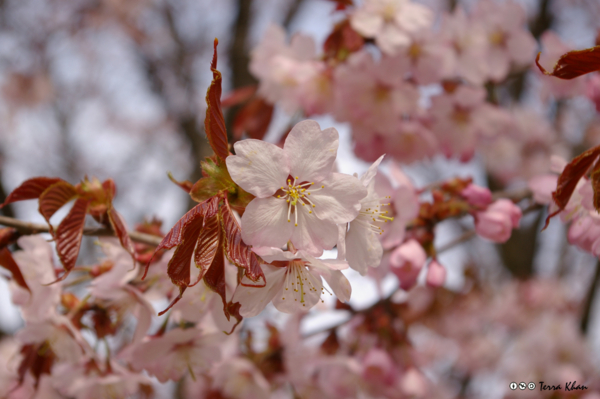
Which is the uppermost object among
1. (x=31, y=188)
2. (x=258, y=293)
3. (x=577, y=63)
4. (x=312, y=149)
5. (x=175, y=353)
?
(x=577, y=63)

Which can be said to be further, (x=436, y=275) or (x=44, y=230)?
(x=436, y=275)

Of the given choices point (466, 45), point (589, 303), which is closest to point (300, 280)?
point (466, 45)

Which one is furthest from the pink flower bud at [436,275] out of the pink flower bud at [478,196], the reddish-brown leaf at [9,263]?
the reddish-brown leaf at [9,263]

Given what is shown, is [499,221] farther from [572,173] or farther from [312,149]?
[312,149]

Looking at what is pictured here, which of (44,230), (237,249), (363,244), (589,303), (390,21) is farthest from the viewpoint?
(589,303)

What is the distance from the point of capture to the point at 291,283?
0.71 m

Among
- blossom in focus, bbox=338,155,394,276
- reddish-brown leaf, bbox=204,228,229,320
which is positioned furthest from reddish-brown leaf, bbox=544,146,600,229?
reddish-brown leaf, bbox=204,228,229,320

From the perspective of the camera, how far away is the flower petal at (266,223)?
59 cm

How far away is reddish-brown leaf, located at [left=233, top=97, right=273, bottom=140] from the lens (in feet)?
5.17

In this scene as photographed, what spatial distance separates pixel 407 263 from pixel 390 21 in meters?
0.85

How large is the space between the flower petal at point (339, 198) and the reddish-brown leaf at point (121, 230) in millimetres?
339

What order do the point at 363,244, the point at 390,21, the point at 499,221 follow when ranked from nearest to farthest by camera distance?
the point at 363,244, the point at 499,221, the point at 390,21

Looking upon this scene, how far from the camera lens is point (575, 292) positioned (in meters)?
4.05

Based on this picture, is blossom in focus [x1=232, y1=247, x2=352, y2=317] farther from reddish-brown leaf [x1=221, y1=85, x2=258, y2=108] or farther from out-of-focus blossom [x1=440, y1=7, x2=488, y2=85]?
out-of-focus blossom [x1=440, y1=7, x2=488, y2=85]
